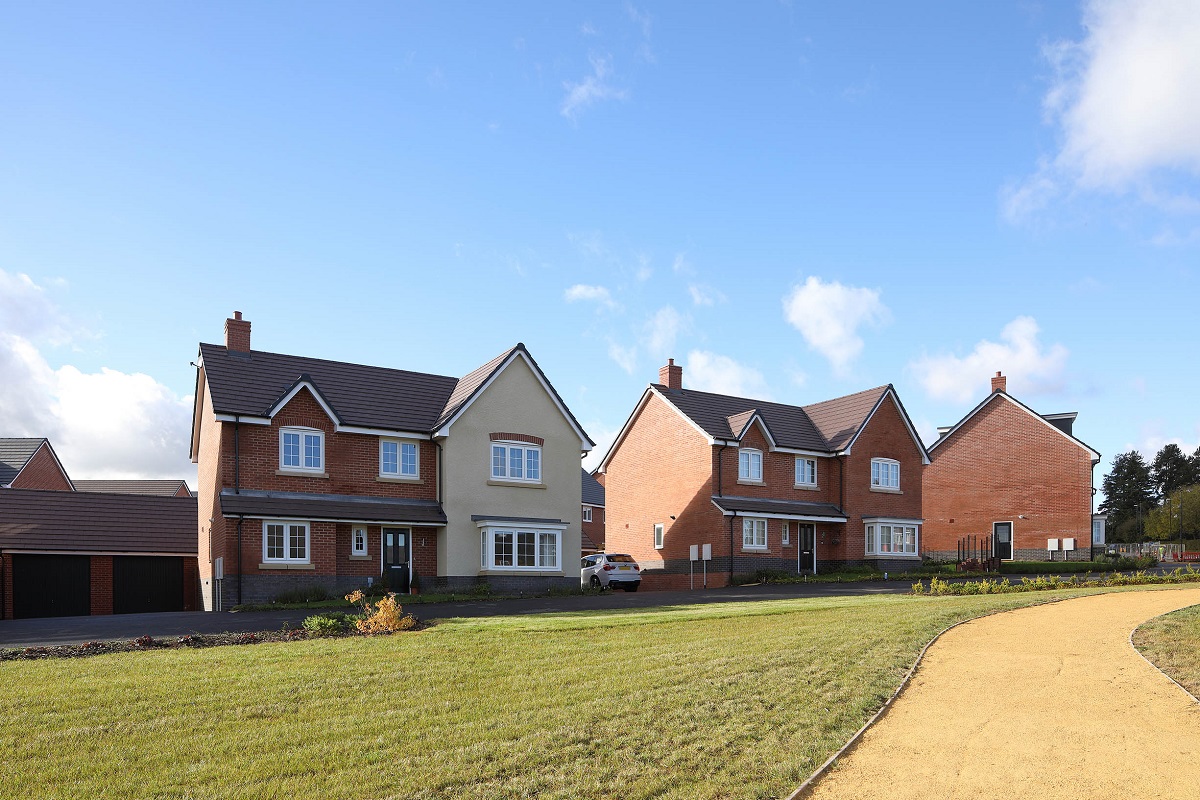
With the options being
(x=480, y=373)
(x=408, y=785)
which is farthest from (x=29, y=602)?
(x=408, y=785)

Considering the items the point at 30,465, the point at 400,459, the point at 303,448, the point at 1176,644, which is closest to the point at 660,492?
the point at 400,459

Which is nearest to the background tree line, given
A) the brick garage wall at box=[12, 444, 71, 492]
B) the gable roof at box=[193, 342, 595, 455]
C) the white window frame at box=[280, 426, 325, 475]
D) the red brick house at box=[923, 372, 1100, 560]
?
the red brick house at box=[923, 372, 1100, 560]

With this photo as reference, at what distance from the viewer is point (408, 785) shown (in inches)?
Answer: 300

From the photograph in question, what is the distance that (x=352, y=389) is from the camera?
109 ft

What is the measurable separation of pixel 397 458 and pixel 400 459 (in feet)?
0.39

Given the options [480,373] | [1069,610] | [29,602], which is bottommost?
[29,602]

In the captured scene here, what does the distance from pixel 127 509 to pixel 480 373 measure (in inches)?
600

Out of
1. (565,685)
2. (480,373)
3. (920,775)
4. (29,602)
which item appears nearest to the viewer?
(920,775)

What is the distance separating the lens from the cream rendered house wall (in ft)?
105

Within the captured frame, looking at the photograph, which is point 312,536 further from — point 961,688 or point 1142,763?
point 1142,763

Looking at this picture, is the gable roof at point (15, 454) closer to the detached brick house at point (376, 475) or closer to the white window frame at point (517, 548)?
the detached brick house at point (376, 475)

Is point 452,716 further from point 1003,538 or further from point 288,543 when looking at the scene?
point 1003,538

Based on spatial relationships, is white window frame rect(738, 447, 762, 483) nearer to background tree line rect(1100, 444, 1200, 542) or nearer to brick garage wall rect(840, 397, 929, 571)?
brick garage wall rect(840, 397, 929, 571)

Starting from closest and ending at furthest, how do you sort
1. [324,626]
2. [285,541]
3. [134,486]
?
[324,626] → [285,541] → [134,486]
